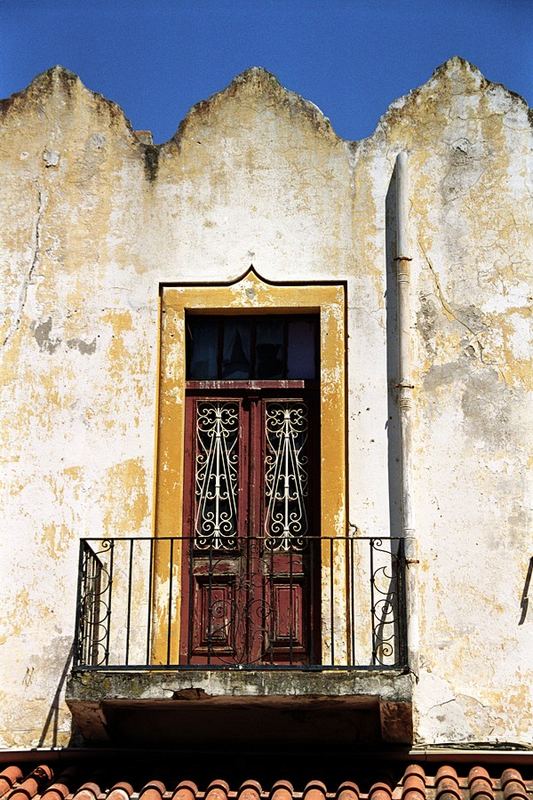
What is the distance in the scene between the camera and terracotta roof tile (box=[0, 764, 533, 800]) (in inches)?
409

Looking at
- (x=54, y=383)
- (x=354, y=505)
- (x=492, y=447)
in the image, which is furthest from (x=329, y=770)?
(x=54, y=383)

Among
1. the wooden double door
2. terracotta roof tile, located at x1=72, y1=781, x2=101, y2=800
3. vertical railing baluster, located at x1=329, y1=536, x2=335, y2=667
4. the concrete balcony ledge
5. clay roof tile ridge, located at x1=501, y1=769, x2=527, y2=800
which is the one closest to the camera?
clay roof tile ridge, located at x1=501, y1=769, x2=527, y2=800

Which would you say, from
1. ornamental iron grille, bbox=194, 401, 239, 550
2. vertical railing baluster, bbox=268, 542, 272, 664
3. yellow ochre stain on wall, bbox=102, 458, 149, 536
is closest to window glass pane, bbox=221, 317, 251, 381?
ornamental iron grille, bbox=194, 401, 239, 550

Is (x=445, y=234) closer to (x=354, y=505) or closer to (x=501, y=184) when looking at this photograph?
(x=501, y=184)

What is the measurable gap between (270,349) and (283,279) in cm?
55

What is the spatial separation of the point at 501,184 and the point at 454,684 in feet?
12.7

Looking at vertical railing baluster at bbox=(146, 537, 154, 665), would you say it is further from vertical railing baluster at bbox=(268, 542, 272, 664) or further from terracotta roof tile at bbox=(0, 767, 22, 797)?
terracotta roof tile at bbox=(0, 767, 22, 797)

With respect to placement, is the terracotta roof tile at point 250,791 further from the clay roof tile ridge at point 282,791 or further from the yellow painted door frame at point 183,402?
the yellow painted door frame at point 183,402

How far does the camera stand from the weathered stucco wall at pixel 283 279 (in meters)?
11.3

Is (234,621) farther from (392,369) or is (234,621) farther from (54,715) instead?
(392,369)

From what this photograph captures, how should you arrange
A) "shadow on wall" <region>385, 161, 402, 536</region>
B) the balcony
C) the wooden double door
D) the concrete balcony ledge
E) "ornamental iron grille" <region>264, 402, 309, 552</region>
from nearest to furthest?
the concrete balcony ledge
the balcony
the wooden double door
"shadow on wall" <region>385, 161, 402, 536</region>
"ornamental iron grille" <region>264, 402, 309, 552</region>

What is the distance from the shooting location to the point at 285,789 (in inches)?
414

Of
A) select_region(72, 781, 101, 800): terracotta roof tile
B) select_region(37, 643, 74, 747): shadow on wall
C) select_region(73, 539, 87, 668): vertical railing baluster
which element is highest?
select_region(73, 539, 87, 668): vertical railing baluster

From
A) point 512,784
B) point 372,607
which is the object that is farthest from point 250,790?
point 512,784
